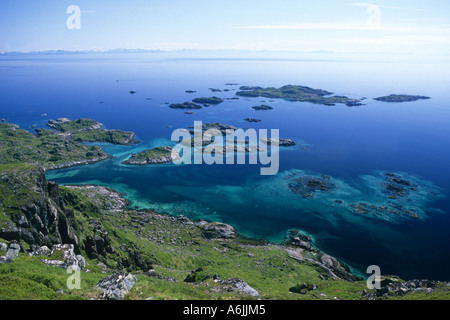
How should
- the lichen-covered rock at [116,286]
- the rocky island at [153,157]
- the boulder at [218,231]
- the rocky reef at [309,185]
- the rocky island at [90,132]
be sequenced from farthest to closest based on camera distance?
the rocky island at [90,132]
the rocky island at [153,157]
the rocky reef at [309,185]
the boulder at [218,231]
the lichen-covered rock at [116,286]

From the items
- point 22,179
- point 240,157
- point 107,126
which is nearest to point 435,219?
point 240,157

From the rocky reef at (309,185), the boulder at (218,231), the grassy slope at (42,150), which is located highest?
the grassy slope at (42,150)

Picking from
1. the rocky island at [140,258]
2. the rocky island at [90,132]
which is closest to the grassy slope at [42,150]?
the rocky island at [90,132]

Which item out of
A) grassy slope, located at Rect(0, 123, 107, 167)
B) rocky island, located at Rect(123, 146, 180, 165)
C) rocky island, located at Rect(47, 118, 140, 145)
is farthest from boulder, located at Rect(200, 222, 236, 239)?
rocky island, located at Rect(47, 118, 140, 145)

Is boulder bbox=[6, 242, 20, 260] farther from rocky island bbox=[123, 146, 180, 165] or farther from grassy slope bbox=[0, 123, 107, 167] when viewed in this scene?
grassy slope bbox=[0, 123, 107, 167]

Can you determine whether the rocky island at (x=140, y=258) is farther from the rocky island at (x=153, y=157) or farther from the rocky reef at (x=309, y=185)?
the rocky island at (x=153, y=157)

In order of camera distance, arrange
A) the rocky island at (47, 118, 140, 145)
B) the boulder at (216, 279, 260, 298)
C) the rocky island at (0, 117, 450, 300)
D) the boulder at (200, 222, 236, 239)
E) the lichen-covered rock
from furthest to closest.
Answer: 1. the rocky island at (47, 118, 140, 145)
2. the boulder at (200, 222, 236, 239)
3. the boulder at (216, 279, 260, 298)
4. the rocky island at (0, 117, 450, 300)
5. the lichen-covered rock

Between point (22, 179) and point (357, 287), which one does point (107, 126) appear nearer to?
point (22, 179)

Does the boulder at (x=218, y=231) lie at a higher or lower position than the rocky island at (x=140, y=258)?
lower

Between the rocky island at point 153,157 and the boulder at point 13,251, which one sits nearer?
the boulder at point 13,251
